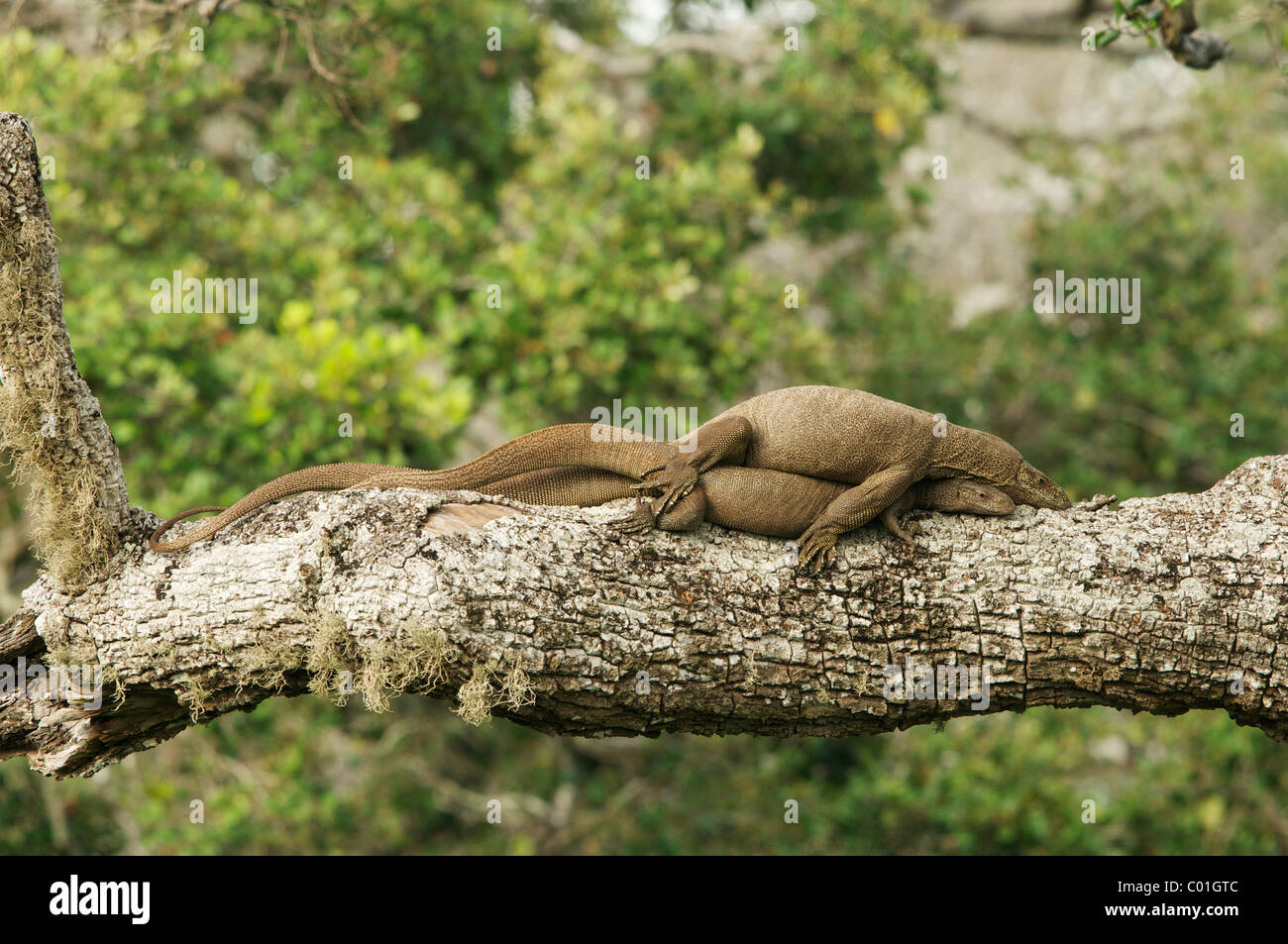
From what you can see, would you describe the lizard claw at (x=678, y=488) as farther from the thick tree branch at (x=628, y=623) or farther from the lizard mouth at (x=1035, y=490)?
the lizard mouth at (x=1035, y=490)

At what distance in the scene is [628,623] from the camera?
12.2ft

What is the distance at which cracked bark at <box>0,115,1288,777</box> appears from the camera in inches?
142

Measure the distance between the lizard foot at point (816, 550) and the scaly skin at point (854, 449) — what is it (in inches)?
2.7

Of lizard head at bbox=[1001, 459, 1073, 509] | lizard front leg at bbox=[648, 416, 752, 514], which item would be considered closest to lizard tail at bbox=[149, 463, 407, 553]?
lizard front leg at bbox=[648, 416, 752, 514]

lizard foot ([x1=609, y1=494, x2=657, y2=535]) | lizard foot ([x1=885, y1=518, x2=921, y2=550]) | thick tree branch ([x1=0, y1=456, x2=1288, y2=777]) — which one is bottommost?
thick tree branch ([x1=0, y1=456, x2=1288, y2=777])

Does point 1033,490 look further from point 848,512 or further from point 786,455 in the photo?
point 786,455

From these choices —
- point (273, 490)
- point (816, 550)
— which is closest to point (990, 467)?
point (816, 550)

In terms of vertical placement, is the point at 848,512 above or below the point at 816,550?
above

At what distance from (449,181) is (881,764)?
5.87m

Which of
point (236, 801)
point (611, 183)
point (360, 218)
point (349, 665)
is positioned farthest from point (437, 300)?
point (349, 665)

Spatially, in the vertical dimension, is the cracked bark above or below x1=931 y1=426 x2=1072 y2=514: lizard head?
below

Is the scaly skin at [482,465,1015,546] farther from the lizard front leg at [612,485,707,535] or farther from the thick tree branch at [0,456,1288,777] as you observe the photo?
the thick tree branch at [0,456,1288,777]

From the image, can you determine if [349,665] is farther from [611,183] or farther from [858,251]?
[858,251]

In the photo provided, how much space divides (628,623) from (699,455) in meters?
0.82
